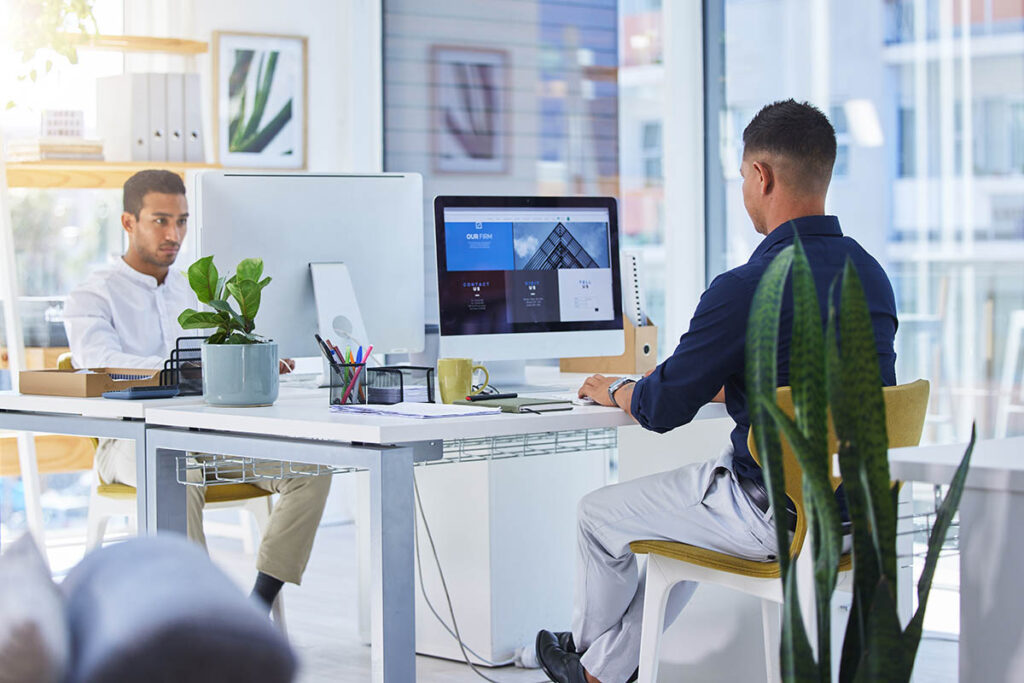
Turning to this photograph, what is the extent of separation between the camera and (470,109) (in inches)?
187

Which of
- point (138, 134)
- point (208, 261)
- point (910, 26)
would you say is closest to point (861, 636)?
point (208, 261)

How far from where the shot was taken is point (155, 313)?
3611 millimetres

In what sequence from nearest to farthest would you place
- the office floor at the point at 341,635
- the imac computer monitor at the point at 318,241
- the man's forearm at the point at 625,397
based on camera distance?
the man's forearm at the point at 625,397
the imac computer monitor at the point at 318,241
the office floor at the point at 341,635

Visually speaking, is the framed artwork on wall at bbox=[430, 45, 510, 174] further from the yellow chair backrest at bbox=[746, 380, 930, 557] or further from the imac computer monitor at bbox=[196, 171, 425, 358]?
the yellow chair backrest at bbox=[746, 380, 930, 557]

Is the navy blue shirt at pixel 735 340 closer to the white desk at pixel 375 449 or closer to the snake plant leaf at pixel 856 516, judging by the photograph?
the white desk at pixel 375 449

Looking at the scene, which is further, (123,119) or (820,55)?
(123,119)

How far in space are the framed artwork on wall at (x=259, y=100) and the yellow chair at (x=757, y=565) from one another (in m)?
2.97

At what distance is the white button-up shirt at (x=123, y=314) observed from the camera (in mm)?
3422

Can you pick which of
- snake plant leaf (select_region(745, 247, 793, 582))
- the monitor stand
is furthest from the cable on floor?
snake plant leaf (select_region(745, 247, 793, 582))

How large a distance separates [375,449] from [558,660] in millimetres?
739

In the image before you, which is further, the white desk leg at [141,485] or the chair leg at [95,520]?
the chair leg at [95,520]

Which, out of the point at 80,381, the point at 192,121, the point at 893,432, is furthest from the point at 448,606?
the point at 192,121

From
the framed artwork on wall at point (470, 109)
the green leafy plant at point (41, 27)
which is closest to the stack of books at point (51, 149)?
the green leafy plant at point (41, 27)

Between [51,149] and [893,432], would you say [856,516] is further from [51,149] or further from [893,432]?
[51,149]
